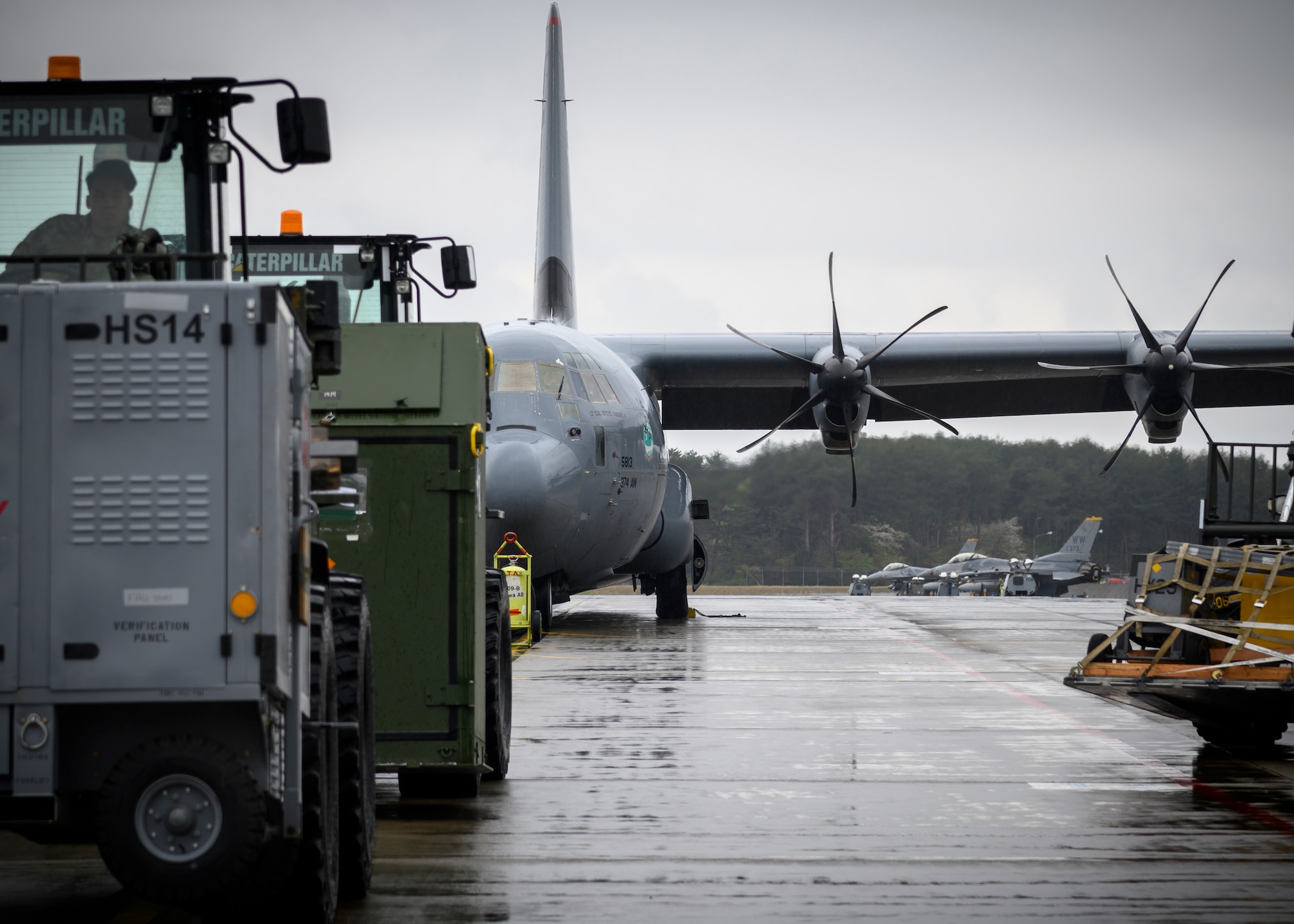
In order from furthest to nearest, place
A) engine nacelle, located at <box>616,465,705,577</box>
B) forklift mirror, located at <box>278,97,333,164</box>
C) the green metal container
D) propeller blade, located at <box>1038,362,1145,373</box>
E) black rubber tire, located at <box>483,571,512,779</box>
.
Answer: propeller blade, located at <box>1038,362,1145,373</box> → engine nacelle, located at <box>616,465,705,577</box> → black rubber tire, located at <box>483,571,512,779</box> → the green metal container → forklift mirror, located at <box>278,97,333,164</box>

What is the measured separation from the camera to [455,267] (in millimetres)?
10898

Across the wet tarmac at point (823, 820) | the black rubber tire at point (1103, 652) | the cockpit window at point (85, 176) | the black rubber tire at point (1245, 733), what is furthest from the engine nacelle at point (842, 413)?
the cockpit window at point (85, 176)

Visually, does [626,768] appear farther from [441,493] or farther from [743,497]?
[743,497]

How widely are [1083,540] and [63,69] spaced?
2489 inches

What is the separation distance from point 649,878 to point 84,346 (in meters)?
2.81

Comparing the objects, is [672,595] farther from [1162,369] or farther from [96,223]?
[96,223]

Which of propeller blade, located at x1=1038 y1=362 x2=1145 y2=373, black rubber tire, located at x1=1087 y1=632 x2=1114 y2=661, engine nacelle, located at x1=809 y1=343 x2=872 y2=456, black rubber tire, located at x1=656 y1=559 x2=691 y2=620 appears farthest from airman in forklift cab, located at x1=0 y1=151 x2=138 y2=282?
propeller blade, located at x1=1038 y1=362 x2=1145 y2=373

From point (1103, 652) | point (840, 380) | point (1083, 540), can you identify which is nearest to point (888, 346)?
point (840, 380)

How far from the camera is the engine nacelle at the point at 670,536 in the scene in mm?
20953

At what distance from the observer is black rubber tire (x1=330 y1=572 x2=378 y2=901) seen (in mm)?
5195

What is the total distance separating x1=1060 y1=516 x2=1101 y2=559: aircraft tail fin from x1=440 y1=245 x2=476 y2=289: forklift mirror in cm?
5714

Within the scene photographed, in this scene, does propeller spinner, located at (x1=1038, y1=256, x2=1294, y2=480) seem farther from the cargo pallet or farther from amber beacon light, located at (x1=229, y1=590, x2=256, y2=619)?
amber beacon light, located at (x1=229, y1=590, x2=256, y2=619)

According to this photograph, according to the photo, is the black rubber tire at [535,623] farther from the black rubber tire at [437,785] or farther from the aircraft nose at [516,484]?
the black rubber tire at [437,785]

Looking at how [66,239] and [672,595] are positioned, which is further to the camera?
[672,595]
